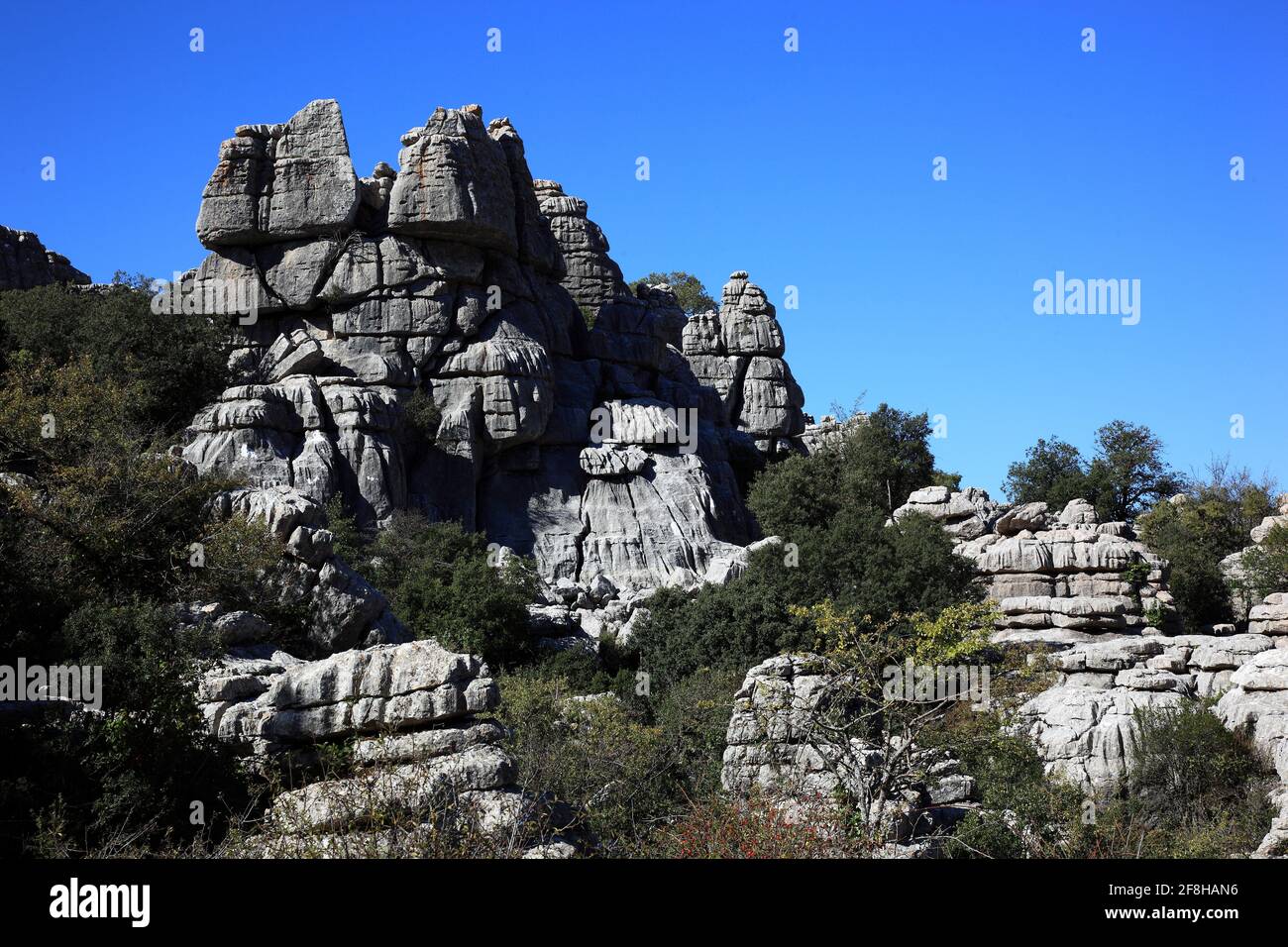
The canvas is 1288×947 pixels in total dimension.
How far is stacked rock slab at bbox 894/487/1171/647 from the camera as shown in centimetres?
3017

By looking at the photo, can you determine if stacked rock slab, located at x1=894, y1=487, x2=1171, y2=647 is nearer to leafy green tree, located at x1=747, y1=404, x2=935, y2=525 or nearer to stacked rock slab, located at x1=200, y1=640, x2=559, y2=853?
leafy green tree, located at x1=747, y1=404, x2=935, y2=525

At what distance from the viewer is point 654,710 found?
23906 mm

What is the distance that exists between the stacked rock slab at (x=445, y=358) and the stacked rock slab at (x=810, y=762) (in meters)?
22.4

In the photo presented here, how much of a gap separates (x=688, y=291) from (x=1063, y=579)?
5248cm

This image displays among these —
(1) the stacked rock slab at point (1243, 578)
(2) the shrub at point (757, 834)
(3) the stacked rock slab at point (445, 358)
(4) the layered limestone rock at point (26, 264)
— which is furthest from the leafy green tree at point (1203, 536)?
(4) the layered limestone rock at point (26, 264)

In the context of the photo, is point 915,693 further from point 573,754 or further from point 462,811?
point 462,811

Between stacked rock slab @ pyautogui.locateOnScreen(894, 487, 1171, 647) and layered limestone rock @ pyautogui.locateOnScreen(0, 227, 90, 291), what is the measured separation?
35164mm

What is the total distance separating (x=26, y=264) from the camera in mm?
48219

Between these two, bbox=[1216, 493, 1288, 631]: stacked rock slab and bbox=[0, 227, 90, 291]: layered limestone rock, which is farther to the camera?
bbox=[0, 227, 90, 291]: layered limestone rock

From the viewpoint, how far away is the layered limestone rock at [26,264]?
47.1 meters

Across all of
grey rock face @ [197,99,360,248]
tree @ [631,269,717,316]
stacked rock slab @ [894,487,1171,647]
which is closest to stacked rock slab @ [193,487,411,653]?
stacked rock slab @ [894,487,1171,647]
